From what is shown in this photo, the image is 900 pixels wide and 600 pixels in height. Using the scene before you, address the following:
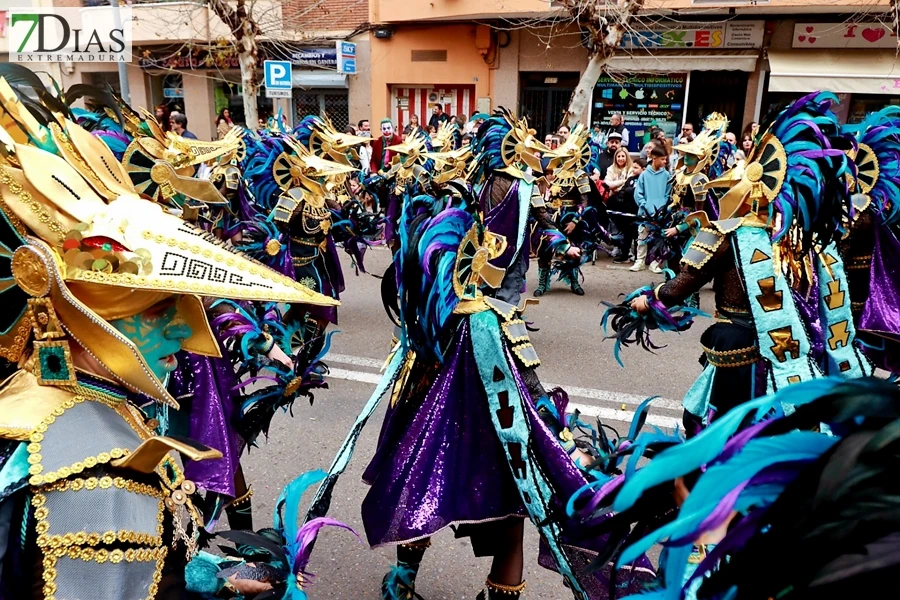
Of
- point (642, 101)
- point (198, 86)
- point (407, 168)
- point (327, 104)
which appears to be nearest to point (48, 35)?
point (407, 168)

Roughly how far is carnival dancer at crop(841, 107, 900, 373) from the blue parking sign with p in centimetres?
923

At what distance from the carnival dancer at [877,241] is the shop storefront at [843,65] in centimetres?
948

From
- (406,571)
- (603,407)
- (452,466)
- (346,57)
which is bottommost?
(603,407)

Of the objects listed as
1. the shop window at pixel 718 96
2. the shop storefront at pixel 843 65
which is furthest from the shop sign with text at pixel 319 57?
the shop storefront at pixel 843 65

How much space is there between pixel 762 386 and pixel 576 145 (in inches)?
193

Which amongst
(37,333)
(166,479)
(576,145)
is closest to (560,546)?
(166,479)

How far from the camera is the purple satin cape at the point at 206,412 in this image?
280 cm

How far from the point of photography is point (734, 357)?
3.45 m

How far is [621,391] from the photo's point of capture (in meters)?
5.63

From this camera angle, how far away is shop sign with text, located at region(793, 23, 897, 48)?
13.2 m

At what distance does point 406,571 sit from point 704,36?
14.3 meters

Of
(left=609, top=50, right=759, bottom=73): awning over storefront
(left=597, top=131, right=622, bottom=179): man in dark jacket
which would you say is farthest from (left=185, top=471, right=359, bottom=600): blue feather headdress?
(left=609, top=50, right=759, bottom=73): awning over storefront

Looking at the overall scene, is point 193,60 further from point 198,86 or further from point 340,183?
point 340,183

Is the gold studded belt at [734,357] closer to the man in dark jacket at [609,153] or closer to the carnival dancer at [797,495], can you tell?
the carnival dancer at [797,495]
